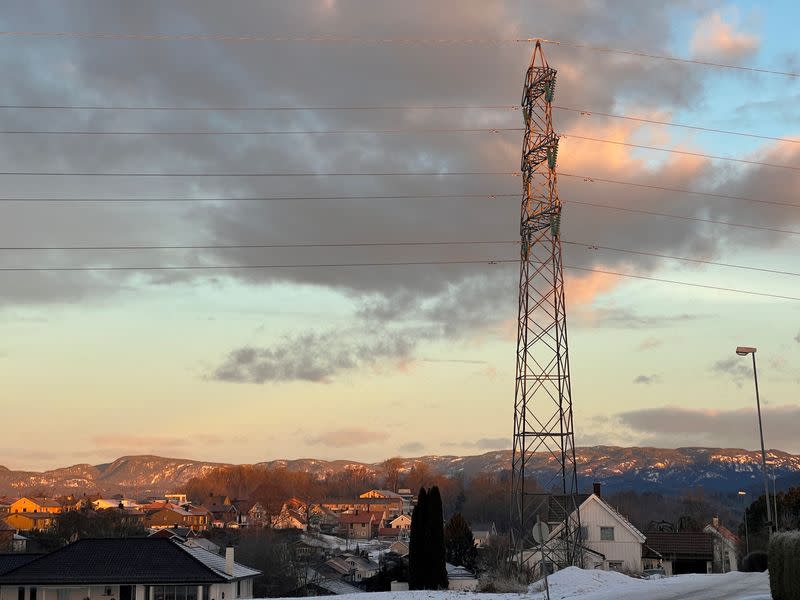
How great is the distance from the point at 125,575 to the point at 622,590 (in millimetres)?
39029

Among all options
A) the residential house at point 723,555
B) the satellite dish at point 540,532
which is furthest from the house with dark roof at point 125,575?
the residential house at point 723,555

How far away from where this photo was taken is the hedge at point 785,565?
86.1 ft

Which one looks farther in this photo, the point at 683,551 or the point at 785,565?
the point at 683,551

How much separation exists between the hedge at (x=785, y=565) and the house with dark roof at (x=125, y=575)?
44377 millimetres

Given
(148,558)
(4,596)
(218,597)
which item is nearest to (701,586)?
(218,597)

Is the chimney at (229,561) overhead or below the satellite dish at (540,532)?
below

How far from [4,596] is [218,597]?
14.3 m

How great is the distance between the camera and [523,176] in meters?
54.8

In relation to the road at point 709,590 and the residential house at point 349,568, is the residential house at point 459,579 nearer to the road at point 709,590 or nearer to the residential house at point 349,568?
the residential house at point 349,568

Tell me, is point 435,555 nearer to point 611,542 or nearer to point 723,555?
point 611,542

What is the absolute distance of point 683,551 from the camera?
8381 cm

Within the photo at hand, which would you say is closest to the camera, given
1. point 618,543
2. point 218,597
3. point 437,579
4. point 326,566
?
point 437,579

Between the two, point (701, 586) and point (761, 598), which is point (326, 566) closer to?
point (701, 586)

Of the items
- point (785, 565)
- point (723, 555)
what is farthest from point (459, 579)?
point (785, 565)
